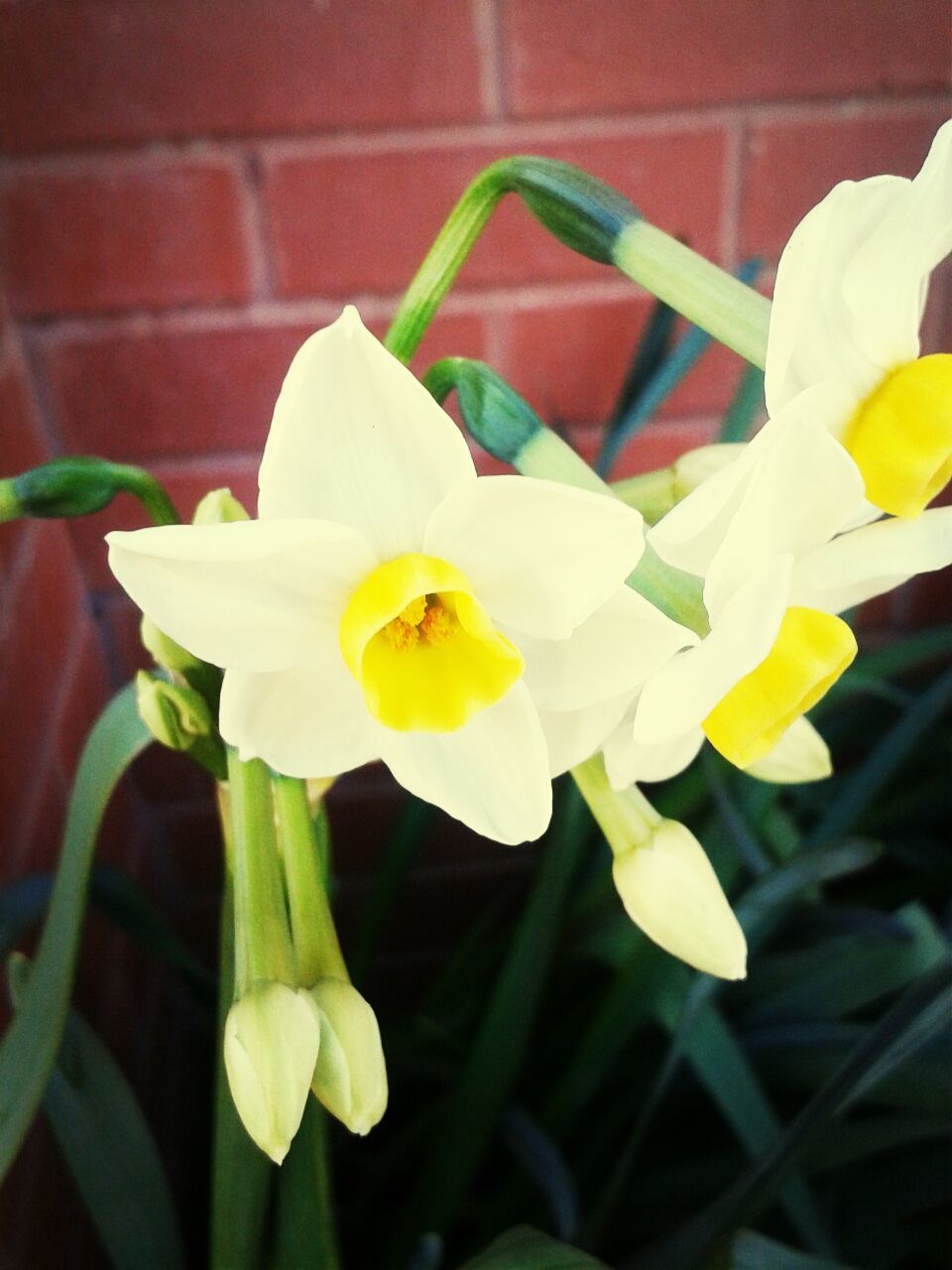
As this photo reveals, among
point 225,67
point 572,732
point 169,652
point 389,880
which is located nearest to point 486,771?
point 572,732

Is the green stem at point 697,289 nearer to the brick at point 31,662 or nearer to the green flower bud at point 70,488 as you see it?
the green flower bud at point 70,488

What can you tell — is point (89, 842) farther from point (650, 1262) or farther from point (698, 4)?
point (698, 4)

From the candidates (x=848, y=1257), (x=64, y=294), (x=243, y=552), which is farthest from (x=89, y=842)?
(x=848, y=1257)

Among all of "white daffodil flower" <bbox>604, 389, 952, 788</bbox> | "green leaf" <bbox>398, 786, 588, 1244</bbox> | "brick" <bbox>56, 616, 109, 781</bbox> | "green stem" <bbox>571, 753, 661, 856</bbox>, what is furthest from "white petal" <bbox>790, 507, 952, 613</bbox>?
"brick" <bbox>56, 616, 109, 781</bbox>

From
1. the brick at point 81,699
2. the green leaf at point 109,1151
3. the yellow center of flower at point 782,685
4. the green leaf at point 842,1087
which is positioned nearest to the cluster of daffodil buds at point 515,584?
the yellow center of flower at point 782,685

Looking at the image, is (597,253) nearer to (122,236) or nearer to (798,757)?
(798,757)

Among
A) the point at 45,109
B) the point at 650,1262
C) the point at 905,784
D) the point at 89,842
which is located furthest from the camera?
the point at 905,784
